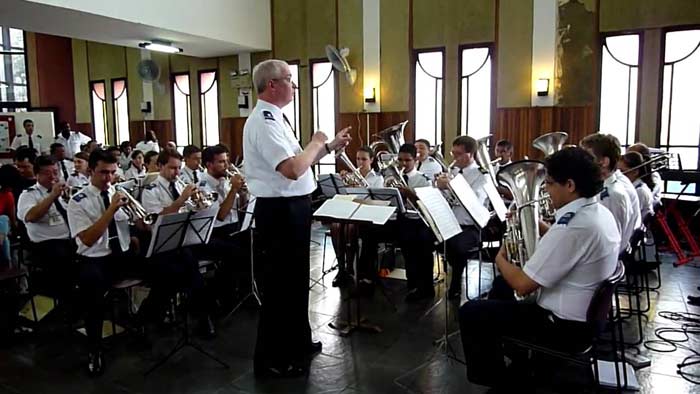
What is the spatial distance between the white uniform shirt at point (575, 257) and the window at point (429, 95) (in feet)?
21.8

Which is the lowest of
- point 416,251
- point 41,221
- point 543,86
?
point 416,251

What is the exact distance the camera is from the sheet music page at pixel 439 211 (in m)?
3.45

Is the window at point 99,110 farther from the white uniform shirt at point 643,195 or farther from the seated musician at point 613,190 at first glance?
the seated musician at point 613,190

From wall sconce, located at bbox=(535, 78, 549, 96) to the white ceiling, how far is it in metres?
5.37

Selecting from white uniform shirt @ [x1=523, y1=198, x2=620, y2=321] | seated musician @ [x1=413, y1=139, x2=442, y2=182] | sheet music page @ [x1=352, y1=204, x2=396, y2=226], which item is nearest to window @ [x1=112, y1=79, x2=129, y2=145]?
seated musician @ [x1=413, y1=139, x2=442, y2=182]

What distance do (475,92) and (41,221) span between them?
6.60 meters

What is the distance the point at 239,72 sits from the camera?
36.3ft

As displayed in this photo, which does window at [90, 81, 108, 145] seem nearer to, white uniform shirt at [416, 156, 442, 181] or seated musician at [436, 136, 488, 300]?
white uniform shirt at [416, 156, 442, 181]

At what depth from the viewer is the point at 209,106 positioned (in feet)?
39.0

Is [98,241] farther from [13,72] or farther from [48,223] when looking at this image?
[13,72]

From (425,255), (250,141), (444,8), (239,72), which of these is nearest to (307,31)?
(239,72)

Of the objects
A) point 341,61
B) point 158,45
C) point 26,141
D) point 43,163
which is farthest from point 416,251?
point 26,141

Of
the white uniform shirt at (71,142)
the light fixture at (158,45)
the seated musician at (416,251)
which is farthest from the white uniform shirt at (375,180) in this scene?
the white uniform shirt at (71,142)

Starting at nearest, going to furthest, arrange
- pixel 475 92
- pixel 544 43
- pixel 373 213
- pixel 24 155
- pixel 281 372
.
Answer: pixel 281 372 < pixel 373 213 < pixel 24 155 < pixel 544 43 < pixel 475 92
